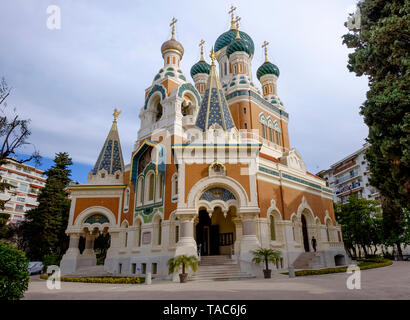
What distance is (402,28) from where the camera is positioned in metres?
7.13

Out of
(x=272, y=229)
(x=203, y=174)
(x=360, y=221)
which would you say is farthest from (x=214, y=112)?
(x=360, y=221)

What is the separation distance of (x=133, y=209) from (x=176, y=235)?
437cm

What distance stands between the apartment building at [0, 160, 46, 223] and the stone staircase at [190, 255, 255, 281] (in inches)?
1707

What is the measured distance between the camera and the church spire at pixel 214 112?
1555 centimetres

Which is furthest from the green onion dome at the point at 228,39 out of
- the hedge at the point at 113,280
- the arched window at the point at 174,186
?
the hedge at the point at 113,280

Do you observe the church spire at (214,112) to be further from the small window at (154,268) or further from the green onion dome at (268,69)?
the green onion dome at (268,69)

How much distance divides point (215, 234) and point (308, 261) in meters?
5.36

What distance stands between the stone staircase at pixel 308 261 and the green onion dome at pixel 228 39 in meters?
16.9

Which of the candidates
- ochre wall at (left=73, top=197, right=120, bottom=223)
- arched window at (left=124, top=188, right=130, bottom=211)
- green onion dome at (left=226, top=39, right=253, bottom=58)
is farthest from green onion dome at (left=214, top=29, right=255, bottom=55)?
ochre wall at (left=73, top=197, right=120, bottom=223)

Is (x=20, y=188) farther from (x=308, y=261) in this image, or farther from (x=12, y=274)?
(x=12, y=274)

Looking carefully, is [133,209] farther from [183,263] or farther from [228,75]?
[228,75]

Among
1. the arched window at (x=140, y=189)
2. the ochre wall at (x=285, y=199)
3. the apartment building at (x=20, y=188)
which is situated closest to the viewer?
the ochre wall at (x=285, y=199)

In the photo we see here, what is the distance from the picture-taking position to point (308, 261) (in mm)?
16078
